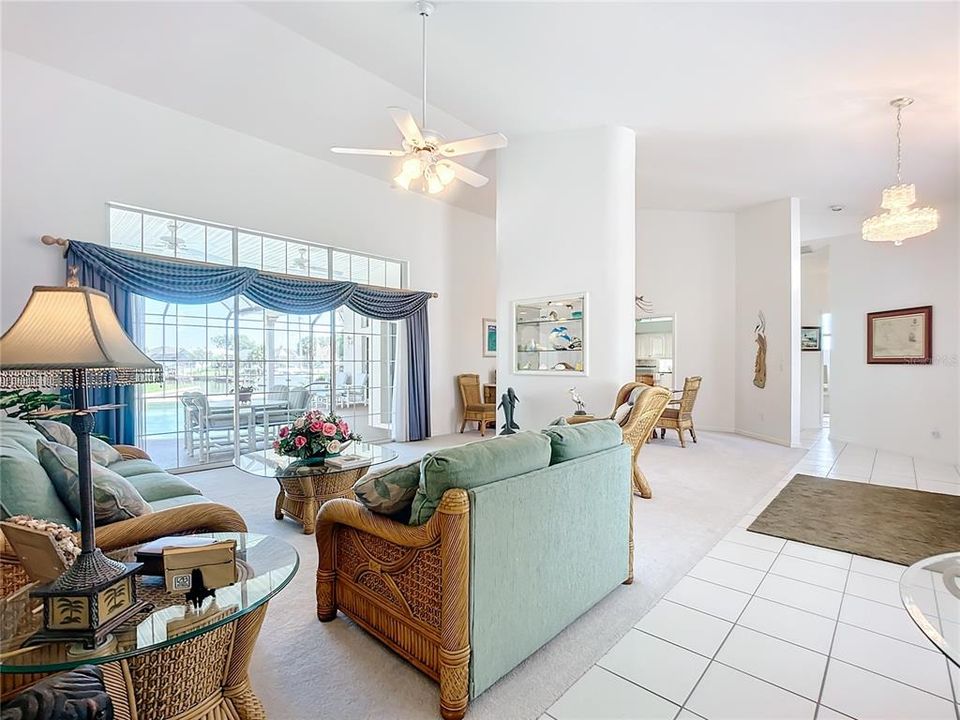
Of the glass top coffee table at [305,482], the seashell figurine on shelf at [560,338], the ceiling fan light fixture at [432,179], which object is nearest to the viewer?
the glass top coffee table at [305,482]

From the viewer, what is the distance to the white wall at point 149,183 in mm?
3758

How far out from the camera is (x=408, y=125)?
10.3 ft

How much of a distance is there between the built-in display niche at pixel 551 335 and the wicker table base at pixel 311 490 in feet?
8.98

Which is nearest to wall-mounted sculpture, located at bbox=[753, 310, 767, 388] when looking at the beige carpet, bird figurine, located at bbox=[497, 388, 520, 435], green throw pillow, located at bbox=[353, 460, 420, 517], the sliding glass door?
the beige carpet

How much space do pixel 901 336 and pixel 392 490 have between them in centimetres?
750

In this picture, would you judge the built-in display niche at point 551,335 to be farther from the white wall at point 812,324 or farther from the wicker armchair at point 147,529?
the white wall at point 812,324

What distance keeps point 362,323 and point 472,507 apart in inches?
206

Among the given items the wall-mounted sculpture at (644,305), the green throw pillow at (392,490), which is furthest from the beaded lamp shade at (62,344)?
the wall-mounted sculpture at (644,305)

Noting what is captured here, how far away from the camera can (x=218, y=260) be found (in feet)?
16.3

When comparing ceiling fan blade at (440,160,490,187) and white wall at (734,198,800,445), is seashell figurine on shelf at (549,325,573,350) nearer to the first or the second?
ceiling fan blade at (440,160,490,187)

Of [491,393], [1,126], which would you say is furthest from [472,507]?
[491,393]

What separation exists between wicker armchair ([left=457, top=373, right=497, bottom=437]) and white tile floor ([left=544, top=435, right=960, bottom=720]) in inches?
179

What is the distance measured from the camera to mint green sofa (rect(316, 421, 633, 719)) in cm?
153

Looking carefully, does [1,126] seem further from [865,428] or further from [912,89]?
[865,428]
